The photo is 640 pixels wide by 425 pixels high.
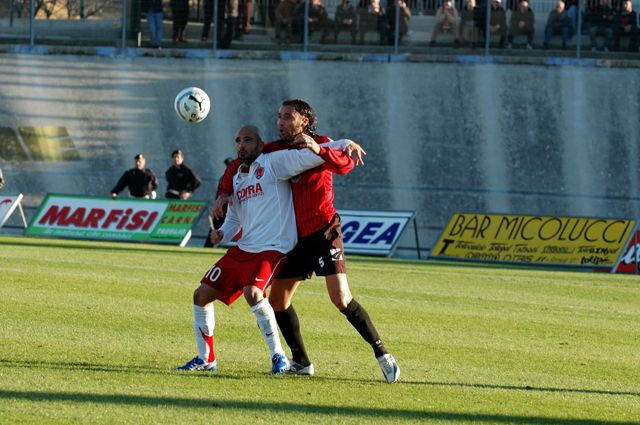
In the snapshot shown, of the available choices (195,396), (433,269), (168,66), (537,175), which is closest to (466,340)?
(195,396)

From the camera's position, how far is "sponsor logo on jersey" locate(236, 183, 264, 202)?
9266 millimetres

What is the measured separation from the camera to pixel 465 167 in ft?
105

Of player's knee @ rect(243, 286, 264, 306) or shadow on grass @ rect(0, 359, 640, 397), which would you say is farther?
shadow on grass @ rect(0, 359, 640, 397)

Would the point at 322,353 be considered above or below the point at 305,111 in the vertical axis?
below

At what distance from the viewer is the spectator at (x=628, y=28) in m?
31.5

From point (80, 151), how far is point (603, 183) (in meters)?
14.1

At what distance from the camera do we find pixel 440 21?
32.6 meters

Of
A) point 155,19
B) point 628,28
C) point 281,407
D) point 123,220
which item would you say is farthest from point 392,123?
point 281,407

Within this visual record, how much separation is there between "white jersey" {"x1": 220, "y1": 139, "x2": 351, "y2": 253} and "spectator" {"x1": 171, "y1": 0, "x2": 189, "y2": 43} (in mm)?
24712

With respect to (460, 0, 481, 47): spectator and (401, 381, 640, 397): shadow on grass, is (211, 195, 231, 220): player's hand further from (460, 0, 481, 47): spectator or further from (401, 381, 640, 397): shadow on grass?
(460, 0, 481, 47): spectator

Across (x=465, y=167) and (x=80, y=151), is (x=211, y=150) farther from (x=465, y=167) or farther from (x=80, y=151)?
(x=465, y=167)

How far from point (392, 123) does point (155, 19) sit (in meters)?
7.21

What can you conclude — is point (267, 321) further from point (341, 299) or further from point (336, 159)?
point (336, 159)

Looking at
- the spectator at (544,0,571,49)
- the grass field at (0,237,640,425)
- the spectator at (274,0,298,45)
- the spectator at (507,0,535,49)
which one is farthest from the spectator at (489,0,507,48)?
the grass field at (0,237,640,425)
